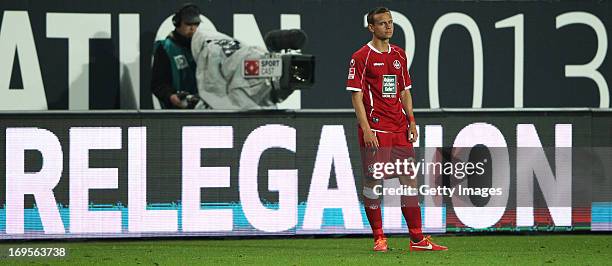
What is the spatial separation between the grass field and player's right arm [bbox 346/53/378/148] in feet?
2.85

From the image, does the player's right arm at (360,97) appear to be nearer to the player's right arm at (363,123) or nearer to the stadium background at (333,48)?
the player's right arm at (363,123)

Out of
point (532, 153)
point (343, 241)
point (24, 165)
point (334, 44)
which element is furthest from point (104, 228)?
point (334, 44)

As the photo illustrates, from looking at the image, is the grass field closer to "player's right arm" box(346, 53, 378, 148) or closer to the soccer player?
the soccer player

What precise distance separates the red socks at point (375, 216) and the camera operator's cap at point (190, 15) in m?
4.74

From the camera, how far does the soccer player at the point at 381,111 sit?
10148mm

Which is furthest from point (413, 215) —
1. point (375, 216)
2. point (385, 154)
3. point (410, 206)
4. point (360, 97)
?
point (360, 97)

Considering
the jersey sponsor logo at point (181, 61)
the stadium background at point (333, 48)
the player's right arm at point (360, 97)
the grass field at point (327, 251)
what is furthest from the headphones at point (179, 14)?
the player's right arm at point (360, 97)

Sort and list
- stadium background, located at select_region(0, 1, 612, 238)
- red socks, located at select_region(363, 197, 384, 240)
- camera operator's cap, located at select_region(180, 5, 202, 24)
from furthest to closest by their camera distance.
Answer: stadium background, located at select_region(0, 1, 612, 238) → camera operator's cap, located at select_region(180, 5, 202, 24) → red socks, located at select_region(363, 197, 384, 240)

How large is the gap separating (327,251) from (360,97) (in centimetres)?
130

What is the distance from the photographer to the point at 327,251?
34.9 feet

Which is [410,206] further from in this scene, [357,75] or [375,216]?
[357,75]

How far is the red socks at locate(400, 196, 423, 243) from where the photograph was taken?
33.8ft

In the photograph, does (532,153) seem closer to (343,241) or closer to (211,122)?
(343,241)

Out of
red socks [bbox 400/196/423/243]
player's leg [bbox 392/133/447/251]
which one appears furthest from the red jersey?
red socks [bbox 400/196/423/243]
